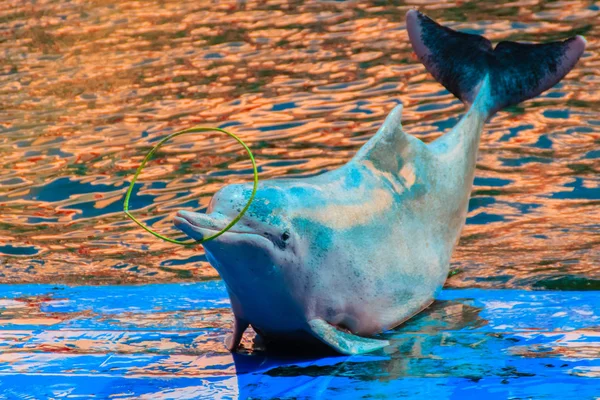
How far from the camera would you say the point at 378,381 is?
448 cm

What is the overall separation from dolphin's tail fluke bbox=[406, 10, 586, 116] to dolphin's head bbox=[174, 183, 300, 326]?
2.44 m

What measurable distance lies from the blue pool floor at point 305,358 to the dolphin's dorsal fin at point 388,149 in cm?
86

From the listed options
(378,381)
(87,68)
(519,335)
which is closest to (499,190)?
(519,335)

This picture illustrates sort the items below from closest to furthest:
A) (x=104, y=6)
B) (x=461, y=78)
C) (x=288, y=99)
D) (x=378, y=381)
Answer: (x=378, y=381) → (x=461, y=78) → (x=288, y=99) → (x=104, y=6)

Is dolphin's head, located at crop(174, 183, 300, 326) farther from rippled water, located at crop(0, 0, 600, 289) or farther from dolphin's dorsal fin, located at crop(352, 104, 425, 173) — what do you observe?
rippled water, located at crop(0, 0, 600, 289)

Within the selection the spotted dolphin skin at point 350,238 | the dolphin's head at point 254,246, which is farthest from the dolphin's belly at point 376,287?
the dolphin's head at point 254,246

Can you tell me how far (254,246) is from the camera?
4.66m

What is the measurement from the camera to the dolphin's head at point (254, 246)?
4617 millimetres

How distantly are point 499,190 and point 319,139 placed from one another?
2.63 metres

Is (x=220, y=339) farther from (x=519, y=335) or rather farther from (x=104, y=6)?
(x=104, y=6)

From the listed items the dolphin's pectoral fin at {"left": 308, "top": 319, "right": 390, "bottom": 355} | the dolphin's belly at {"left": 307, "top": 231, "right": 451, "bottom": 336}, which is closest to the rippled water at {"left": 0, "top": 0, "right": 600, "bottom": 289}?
the dolphin's belly at {"left": 307, "top": 231, "right": 451, "bottom": 336}

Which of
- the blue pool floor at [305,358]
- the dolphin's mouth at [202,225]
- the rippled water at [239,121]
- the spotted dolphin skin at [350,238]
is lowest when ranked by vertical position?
the rippled water at [239,121]

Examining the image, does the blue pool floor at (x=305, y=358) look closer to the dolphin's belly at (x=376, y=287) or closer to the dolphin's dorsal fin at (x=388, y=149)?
the dolphin's belly at (x=376, y=287)

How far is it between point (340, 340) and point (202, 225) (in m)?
0.93
